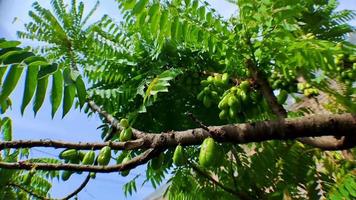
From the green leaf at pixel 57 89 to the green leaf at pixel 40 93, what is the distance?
0.03 meters

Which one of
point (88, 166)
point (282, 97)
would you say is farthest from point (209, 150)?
point (282, 97)

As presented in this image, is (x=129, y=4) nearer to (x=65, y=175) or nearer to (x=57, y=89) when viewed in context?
(x=57, y=89)

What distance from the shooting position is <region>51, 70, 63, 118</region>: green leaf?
181cm

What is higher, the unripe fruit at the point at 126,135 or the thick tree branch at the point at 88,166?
the unripe fruit at the point at 126,135

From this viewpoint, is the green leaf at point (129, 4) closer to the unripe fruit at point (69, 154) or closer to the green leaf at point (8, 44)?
the green leaf at point (8, 44)

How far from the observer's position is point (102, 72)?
3352mm

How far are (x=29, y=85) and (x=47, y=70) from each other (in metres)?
0.11

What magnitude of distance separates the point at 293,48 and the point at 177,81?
→ 1.04 metres

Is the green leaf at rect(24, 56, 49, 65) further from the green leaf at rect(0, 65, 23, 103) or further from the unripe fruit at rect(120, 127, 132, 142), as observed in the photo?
the unripe fruit at rect(120, 127, 132, 142)

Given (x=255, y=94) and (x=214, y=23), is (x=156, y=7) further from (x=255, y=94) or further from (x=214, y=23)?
(x=255, y=94)

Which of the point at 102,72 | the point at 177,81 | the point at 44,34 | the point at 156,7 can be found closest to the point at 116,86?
the point at 102,72

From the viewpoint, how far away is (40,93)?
181cm

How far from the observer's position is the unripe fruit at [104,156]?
1.79m

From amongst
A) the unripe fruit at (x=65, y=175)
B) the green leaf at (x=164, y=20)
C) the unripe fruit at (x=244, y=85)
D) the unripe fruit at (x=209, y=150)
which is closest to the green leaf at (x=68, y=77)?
the unripe fruit at (x=65, y=175)
